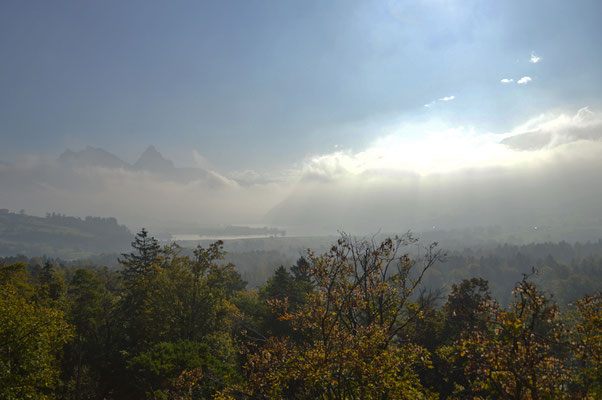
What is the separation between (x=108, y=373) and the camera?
26.9 meters

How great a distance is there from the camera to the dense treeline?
348 inches

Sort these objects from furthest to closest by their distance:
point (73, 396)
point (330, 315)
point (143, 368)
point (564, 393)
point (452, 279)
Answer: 1. point (452, 279)
2. point (73, 396)
3. point (143, 368)
4. point (330, 315)
5. point (564, 393)

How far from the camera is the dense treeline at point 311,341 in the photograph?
8844 mm

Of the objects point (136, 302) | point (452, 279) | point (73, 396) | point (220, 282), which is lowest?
point (452, 279)

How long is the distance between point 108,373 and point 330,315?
2674 centimetres

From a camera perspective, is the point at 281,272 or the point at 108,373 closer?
the point at 108,373

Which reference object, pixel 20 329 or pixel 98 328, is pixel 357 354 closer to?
pixel 20 329

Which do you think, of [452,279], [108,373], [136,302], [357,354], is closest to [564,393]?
[357,354]

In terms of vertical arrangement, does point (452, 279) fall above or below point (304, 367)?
below

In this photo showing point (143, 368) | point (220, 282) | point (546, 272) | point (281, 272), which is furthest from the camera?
point (546, 272)

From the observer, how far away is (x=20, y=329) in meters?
19.2

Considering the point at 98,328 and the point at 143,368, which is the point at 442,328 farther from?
the point at 98,328

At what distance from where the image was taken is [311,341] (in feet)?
54.0

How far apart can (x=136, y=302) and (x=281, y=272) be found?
21811 mm
